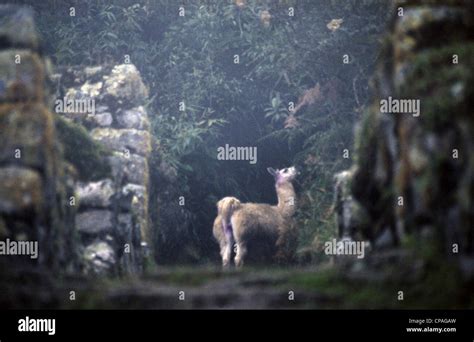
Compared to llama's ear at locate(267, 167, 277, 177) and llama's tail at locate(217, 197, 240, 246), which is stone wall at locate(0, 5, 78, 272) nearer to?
llama's tail at locate(217, 197, 240, 246)

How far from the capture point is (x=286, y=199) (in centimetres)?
1581

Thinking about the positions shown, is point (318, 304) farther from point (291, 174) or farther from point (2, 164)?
point (291, 174)

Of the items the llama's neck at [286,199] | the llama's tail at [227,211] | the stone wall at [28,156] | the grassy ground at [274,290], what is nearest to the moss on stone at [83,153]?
the stone wall at [28,156]

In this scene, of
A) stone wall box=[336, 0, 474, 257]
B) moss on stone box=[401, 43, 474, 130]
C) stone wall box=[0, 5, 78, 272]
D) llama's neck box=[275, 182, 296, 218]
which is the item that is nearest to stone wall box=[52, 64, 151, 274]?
stone wall box=[0, 5, 78, 272]

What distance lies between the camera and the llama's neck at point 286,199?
1559 centimetres

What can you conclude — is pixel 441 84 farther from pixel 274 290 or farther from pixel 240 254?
pixel 240 254

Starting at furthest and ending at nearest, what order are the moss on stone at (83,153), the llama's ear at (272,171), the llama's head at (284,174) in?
the llama's head at (284,174)
the llama's ear at (272,171)
the moss on stone at (83,153)

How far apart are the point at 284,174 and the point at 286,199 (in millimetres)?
459

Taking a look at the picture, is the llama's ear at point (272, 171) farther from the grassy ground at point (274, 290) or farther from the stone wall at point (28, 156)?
the grassy ground at point (274, 290)

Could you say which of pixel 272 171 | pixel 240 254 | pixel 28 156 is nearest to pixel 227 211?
pixel 240 254

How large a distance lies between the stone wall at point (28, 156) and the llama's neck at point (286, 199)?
6507 mm

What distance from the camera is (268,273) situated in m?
8.77

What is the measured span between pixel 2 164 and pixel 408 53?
3435mm

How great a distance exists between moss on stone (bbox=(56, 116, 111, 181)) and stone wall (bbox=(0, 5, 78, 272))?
4.59 feet
